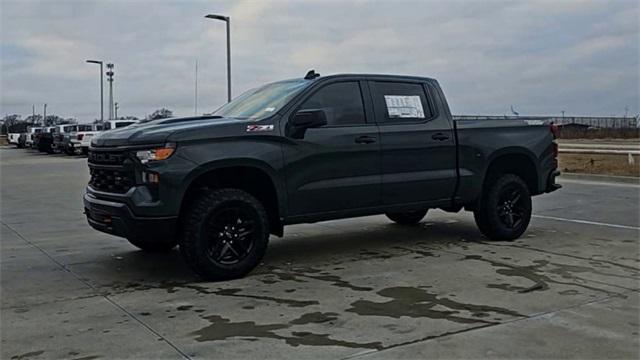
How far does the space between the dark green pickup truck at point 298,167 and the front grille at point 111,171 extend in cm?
1

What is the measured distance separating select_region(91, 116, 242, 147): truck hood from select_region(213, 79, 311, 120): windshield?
37 centimetres

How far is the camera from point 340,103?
7375 mm

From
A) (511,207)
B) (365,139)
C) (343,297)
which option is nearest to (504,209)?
(511,207)

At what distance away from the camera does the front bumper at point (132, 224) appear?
242 inches

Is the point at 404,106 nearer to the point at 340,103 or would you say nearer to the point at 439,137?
the point at 439,137

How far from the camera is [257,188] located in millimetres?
6941

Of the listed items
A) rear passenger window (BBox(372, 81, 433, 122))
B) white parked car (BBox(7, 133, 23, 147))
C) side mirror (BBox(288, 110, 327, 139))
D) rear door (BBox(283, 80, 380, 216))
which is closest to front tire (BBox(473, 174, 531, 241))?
rear passenger window (BBox(372, 81, 433, 122))

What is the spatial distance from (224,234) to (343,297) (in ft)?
4.52

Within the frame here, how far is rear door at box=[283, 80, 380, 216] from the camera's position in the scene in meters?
6.91

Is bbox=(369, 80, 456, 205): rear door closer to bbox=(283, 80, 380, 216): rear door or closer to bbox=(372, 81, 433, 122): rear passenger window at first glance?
bbox=(372, 81, 433, 122): rear passenger window

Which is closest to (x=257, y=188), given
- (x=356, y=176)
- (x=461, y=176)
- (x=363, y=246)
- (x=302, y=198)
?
(x=302, y=198)

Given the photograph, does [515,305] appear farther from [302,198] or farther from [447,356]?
[302,198]

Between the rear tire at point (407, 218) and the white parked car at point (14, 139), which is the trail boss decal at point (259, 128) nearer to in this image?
the rear tire at point (407, 218)

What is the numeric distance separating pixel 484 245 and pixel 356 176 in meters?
2.08
